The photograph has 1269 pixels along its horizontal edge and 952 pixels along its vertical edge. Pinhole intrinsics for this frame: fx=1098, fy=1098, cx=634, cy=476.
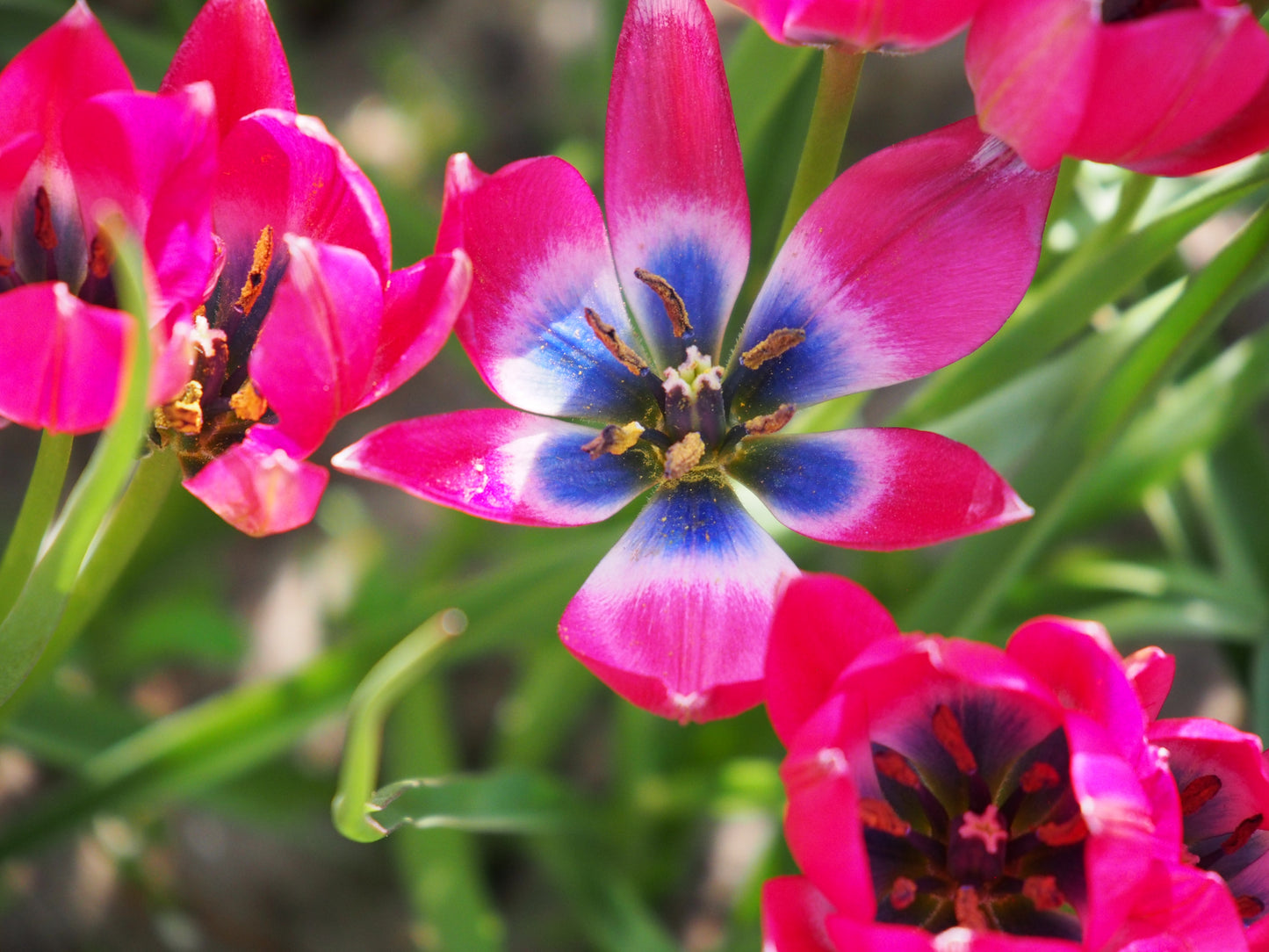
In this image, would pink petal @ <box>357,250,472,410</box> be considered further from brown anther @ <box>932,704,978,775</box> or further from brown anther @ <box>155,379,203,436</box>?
brown anther @ <box>932,704,978,775</box>

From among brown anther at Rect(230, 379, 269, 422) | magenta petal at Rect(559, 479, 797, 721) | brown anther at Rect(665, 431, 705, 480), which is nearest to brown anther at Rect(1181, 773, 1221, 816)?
magenta petal at Rect(559, 479, 797, 721)

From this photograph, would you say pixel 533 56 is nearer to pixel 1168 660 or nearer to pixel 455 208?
pixel 455 208

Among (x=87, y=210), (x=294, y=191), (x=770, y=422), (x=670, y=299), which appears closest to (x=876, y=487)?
(x=770, y=422)

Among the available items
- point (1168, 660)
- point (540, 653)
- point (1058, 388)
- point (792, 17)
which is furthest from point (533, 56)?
point (1168, 660)

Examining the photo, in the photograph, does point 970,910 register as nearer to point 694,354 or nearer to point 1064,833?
point 1064,833

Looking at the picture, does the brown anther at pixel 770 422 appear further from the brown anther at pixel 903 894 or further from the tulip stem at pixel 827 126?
the brown anther at pixel 903 894

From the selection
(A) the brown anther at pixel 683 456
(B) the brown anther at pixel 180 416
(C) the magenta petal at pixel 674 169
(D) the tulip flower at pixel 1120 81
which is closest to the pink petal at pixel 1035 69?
(D) the tulip flower at pixel 1120 81
